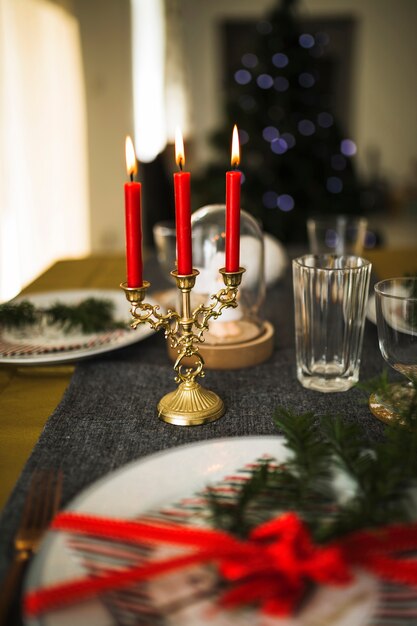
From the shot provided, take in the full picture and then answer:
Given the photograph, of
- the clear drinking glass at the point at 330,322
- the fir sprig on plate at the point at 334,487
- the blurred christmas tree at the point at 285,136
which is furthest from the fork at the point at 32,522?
the blurred christmas tree at the point at 285,136

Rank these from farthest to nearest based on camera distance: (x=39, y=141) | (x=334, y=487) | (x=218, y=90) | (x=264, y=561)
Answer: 1. (x=218, y=90)
2. (x=39, y=141)
3. (x=334, y=487)
4. (x=264, y=561)

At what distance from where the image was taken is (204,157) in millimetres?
5816

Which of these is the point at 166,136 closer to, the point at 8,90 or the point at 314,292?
the point at 8,90

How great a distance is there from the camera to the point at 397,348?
0.70 meters

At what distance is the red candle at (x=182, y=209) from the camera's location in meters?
0.63

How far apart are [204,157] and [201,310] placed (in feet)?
17.5

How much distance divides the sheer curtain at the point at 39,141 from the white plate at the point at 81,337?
1625mm

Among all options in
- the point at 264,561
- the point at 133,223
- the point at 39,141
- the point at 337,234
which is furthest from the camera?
the point at 39,141

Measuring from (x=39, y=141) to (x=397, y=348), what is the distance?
9.20 feet

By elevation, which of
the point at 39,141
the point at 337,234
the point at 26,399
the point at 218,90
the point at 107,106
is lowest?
the point at 26,399

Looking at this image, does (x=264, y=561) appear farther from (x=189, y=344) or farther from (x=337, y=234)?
(x=337, y=234)

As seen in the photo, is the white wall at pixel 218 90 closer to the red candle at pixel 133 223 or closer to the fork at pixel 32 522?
the red candle at pixel 133 223

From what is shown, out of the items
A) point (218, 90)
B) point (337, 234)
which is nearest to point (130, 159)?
point (337, 234)

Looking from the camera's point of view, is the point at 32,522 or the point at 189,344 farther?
the point at 189,344
